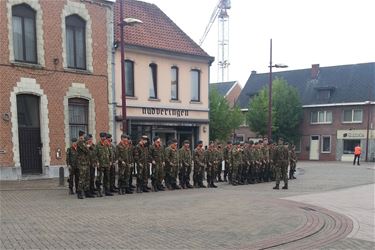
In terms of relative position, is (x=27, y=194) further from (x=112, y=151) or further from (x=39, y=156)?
(x=39, y=156)

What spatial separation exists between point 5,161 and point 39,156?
1648 millimetres

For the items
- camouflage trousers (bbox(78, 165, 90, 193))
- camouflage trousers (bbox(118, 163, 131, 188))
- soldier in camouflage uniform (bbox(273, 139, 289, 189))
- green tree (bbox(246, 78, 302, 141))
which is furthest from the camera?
green tree (bbox(246, 78, 302, 141))

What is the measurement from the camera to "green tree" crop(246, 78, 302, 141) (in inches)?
1698

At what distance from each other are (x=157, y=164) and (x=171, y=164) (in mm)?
641

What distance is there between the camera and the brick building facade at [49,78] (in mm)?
16469

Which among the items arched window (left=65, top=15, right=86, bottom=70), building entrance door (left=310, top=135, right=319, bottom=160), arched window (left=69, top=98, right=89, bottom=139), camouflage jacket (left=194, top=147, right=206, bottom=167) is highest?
arched window (left=65, top=15, right=86, bottom=70)

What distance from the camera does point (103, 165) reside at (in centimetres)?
1254

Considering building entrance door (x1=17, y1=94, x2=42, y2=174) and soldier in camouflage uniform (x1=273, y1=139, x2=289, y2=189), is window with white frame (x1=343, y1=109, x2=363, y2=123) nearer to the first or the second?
soldier in camouflage uniform (x1=273, y1=139, x2=289, y2=189)

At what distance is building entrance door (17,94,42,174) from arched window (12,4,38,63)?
1719 mm

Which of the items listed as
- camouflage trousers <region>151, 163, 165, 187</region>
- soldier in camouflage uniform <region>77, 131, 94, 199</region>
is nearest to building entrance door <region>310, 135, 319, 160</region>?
camouflage trousers <region>151, 163, 165, 187</region>

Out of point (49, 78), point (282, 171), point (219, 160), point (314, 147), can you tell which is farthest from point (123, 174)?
point (314, 147)

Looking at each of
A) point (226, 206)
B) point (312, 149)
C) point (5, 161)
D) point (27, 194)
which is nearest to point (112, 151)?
point (27, 194)

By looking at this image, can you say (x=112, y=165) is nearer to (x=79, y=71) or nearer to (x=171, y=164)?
(x=171, y=164)

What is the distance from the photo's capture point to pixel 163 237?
7.24 metres
